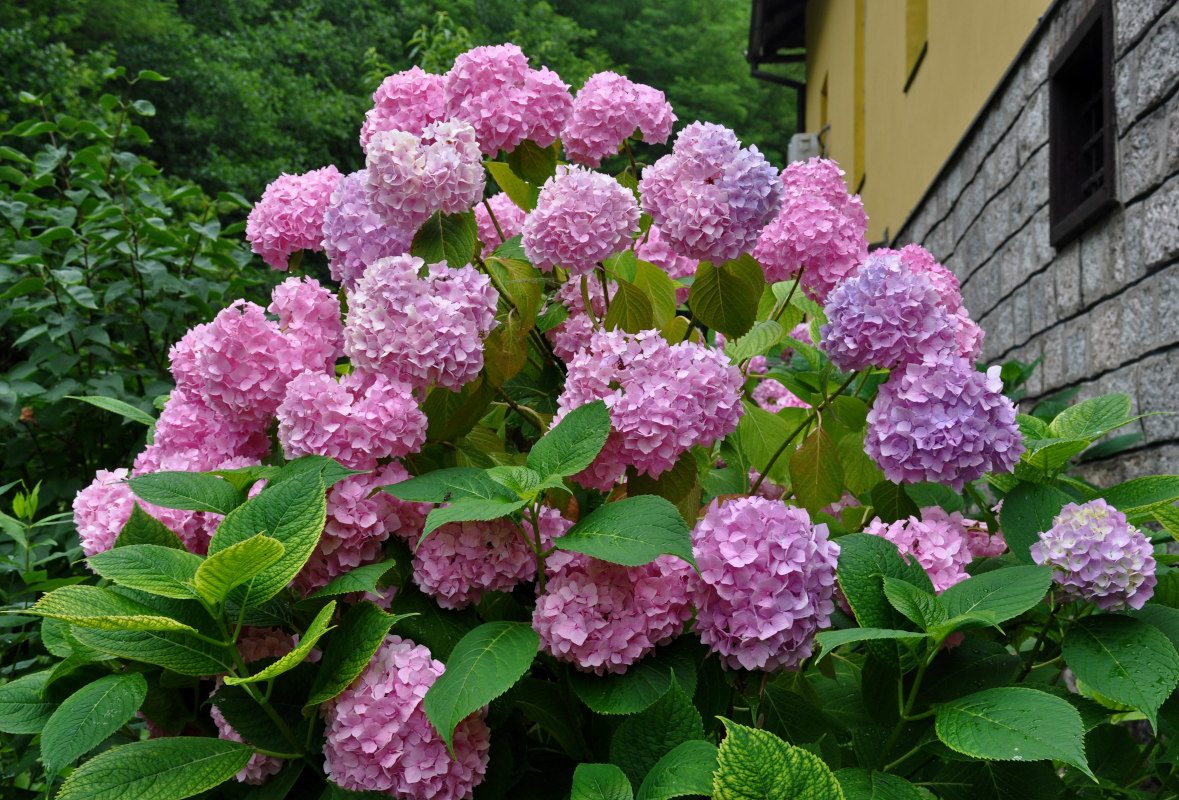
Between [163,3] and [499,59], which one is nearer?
[499,59]

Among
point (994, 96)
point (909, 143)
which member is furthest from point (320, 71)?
point (994, 96)

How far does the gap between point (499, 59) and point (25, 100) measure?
271 cm

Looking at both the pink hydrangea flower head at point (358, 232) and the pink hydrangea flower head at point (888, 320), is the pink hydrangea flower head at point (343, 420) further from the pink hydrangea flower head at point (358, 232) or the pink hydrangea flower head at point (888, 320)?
the pink hydrangea flower head at point (888, 320)

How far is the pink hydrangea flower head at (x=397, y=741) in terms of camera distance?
3.15ft

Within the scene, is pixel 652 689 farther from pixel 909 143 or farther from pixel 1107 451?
pixel 909 143

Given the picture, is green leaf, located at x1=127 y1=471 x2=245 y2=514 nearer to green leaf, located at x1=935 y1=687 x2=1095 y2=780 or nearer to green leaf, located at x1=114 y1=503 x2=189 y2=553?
green leaf, located at x1=114 y1=503 x2=189 y2=553

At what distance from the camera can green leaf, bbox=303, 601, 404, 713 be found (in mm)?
954

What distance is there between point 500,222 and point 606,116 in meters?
0.32

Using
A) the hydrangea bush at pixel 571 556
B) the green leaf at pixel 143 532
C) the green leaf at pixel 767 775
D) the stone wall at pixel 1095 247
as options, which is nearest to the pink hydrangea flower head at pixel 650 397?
the hydrangea bush at pixel 571 556

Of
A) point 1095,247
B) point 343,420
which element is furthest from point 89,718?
point 1095,247

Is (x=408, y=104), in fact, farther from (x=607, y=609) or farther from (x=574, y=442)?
(x=607, y=609)

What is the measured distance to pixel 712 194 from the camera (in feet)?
4.22

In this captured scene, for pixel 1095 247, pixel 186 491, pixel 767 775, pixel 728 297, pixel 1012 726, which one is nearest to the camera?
pixel 767 775

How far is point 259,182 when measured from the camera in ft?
A: 54.7
